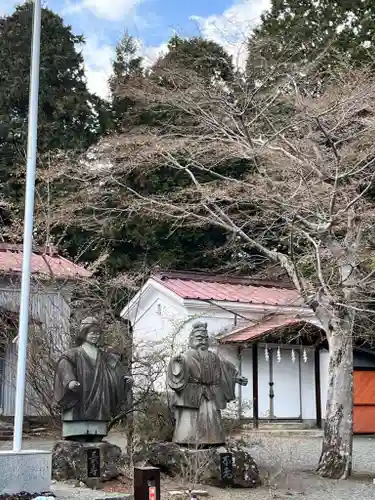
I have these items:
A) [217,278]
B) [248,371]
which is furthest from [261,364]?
[217,278]

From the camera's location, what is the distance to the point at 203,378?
10.5 m

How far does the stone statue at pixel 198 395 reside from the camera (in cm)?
1021

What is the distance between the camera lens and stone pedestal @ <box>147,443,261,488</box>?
9.77m

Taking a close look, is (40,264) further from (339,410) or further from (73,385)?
(339,410)

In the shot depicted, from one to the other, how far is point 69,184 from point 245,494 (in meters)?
12.0

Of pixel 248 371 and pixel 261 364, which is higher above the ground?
pixel 261 364

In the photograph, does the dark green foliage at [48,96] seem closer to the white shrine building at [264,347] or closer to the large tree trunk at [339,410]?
the white shrine building at [264,347]

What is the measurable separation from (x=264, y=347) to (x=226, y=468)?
993 centimetres

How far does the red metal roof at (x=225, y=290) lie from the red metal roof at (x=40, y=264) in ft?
10.2

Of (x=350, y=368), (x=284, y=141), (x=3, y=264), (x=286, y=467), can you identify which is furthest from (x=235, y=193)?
(x=3, y=264)

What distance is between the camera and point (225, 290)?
2097cm

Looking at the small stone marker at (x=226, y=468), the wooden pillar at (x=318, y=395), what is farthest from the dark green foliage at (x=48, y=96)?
the small stone marker at (x=226, y=468)

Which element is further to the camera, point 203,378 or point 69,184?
point 69,184

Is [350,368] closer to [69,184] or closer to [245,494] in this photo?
[245,494]
